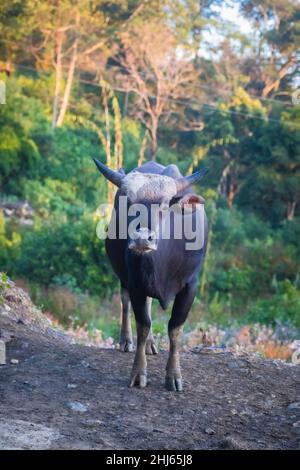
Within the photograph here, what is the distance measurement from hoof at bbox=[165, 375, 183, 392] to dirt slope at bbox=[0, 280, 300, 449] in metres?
0.07

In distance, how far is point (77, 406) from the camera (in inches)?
192

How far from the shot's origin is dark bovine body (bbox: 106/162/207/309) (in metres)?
5.17

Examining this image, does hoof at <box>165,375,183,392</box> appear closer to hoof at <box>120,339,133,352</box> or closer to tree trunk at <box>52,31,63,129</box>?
hoof at <box>120,339,133,352</box>

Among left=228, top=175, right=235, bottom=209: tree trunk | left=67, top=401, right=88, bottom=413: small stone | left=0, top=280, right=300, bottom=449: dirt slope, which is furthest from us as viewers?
left=228, top=175, right=235, bottom=209: tree trunk

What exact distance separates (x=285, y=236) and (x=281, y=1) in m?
10.9

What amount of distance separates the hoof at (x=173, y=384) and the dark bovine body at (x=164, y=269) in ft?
1.82

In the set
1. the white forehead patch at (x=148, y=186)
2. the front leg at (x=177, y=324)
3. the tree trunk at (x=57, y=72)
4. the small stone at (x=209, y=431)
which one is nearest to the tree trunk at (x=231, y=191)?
the tree trunk at (x=57, y=72)

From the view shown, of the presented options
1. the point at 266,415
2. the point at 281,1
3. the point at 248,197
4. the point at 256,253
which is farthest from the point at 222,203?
the point at 266,415

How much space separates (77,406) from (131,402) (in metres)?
0.41

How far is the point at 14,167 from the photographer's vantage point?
2173cm

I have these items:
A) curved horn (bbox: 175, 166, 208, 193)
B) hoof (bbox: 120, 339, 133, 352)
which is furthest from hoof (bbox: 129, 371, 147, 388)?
curved horn (bbox: 175, 166, 208, 193)

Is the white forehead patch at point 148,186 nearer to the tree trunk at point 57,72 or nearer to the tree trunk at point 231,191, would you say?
the tree trunk at point 231,191
